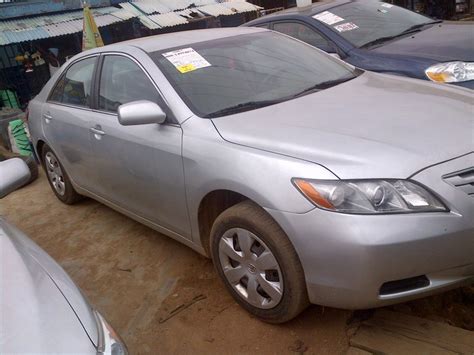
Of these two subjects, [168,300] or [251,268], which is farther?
[168,300]

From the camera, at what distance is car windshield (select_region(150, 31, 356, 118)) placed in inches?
110

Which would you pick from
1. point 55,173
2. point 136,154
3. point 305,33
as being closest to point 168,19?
point 305,33

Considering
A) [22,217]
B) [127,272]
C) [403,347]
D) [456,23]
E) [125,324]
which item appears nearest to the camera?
[403,347]

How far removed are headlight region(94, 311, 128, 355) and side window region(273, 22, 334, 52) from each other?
396 centimetres

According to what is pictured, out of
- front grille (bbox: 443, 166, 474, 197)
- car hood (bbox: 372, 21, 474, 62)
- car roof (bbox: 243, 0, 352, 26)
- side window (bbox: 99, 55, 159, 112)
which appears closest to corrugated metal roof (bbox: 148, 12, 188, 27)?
car roof (bbox: 243, 0, 352, 26)

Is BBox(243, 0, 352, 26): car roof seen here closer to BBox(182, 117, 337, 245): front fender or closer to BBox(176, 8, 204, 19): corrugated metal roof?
BBox(182, 117, 337, 245): front fender

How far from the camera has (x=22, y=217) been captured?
472 cm

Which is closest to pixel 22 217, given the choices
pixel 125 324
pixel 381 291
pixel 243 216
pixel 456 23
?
pixel 125 324

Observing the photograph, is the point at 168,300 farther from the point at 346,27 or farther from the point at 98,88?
the point at 346,27

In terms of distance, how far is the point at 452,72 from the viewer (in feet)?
13.1

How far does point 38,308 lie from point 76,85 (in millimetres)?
2730

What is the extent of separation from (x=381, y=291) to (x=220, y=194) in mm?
996

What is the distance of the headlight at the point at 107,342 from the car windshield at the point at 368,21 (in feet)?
13.1

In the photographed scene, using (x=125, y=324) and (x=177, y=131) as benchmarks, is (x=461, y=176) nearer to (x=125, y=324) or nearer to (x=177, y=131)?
(x=177, y=131)
